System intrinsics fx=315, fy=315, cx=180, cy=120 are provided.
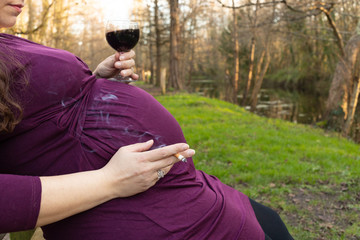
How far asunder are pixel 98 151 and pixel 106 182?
151 millimetres

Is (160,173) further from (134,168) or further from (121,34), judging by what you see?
(121,34)

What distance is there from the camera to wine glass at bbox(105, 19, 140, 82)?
1555 mm

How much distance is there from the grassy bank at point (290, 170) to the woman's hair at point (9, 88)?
3.06 metres

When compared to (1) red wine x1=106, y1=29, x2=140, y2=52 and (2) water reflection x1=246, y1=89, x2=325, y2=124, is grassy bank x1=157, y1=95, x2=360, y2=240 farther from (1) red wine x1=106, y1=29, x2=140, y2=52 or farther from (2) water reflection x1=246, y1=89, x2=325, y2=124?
(2) water reflection x1=246, y1=89, x2=325, y2=124

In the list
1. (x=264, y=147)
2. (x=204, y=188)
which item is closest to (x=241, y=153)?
(x=264, y=147)

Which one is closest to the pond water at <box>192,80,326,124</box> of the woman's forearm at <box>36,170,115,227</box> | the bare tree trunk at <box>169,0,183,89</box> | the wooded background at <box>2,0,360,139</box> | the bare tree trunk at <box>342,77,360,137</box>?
the wooded background at <box>2,0,360,139</box>

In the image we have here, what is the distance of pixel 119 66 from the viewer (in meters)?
1.54

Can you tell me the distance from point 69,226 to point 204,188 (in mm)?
524

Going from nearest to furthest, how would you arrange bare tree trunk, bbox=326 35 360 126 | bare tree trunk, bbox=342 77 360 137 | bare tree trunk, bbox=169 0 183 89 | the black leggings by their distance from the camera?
the black leggings, bare tree trunk, bbox=342 77 360 137, bare tree trunk, bbox=326 35 360 126, bare tree trunk, bbox=169 0 183 89

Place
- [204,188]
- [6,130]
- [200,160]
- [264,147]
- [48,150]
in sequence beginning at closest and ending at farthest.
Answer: [6,130] → [48,150] → [204,188] → [200,160] → [264,147]

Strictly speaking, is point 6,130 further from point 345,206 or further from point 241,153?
point 241,153

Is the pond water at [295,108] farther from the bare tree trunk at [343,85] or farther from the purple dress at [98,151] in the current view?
the purple dress at [98,151]

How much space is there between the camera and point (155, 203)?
114cm

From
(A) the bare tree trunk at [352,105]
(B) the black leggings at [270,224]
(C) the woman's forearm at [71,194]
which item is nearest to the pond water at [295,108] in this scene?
(A) the bare tree trunk at [352,105]
